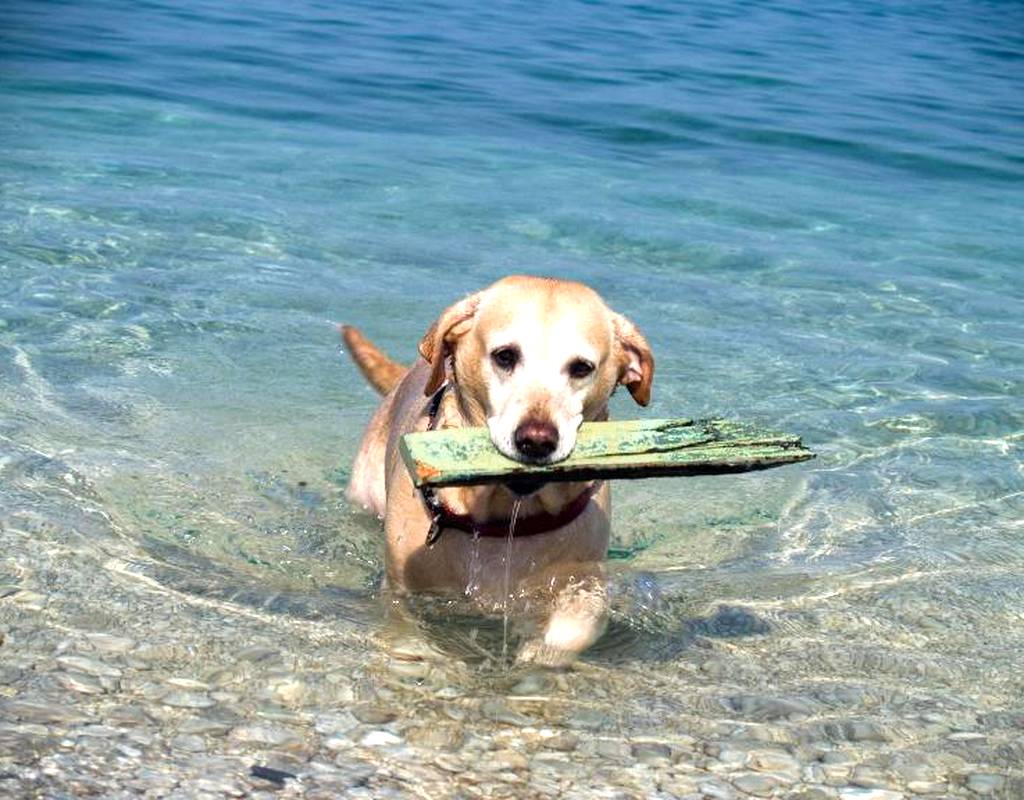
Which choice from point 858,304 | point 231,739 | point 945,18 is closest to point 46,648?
point 231,739

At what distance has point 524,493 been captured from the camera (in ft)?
16.2

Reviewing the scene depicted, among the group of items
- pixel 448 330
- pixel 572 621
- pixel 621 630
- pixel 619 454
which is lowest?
pixel 621 630

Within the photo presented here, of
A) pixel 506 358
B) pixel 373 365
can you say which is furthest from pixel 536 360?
pixel 373 365

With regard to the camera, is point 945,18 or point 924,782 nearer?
point 924,782

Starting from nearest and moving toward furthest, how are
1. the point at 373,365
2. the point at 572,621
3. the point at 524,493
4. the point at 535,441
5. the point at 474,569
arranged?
the point at 535,441 < the point at 524,493 < the point at 572,621 < the point at 474,569 < the point at 373,365

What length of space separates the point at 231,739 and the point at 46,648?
779 millimetres

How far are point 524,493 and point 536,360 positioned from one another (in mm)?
412

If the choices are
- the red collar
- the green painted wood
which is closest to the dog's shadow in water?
the red collar

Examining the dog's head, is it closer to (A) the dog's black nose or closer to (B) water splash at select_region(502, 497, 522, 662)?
(A) the dog's black nose

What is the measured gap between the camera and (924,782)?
4348 millimetres

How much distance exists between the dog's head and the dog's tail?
152cm

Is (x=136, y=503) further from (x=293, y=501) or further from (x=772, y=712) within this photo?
(x=772, y=712)

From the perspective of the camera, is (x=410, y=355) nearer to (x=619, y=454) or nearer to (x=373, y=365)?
(x=373, y=365)

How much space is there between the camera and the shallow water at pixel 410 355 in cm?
443
